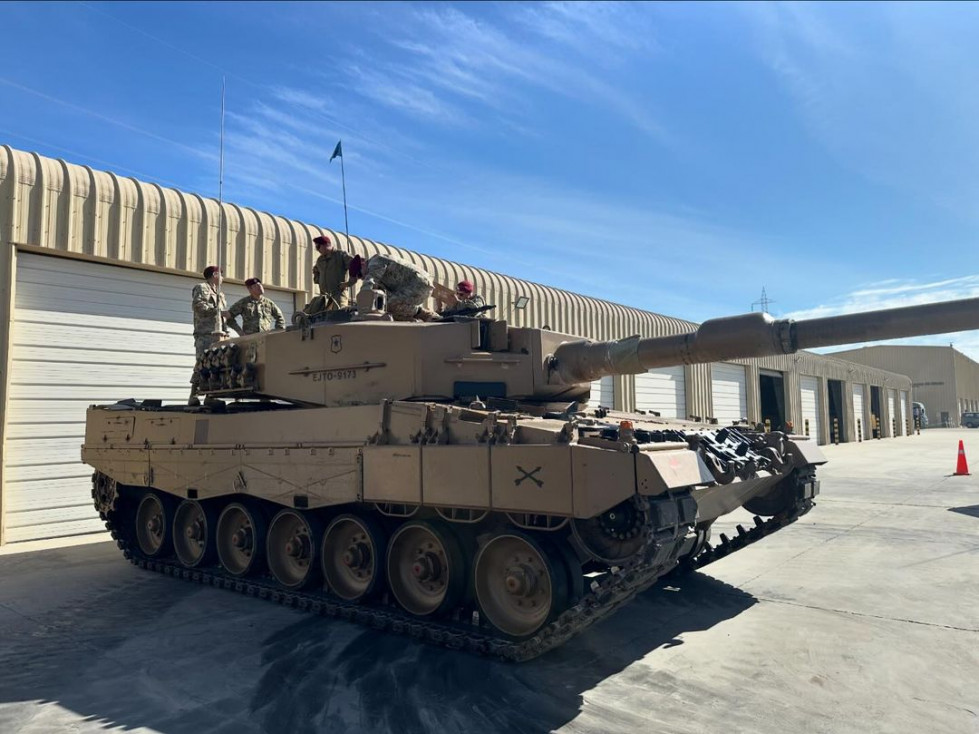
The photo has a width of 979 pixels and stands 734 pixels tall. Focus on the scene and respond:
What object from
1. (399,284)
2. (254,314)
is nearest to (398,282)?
(399,284)

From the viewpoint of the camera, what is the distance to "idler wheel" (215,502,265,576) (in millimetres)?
8734

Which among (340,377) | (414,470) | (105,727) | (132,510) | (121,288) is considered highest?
(121,288)

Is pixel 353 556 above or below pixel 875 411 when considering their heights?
below

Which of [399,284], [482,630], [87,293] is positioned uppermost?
[87,293]

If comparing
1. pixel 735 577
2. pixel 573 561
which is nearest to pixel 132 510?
pixel 573 561

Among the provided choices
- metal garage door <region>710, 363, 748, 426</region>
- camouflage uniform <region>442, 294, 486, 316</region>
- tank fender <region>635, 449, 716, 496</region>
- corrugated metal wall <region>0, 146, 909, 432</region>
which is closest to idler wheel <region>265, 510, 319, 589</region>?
camouflage uniform <region>442, 294, 486, 316</region>

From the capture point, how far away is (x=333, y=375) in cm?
834

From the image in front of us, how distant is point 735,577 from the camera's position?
921 cm

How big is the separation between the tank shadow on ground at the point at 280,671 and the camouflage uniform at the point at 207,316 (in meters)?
3.86

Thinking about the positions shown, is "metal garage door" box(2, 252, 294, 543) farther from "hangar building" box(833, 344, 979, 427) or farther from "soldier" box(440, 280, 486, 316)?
"hangar building" box(833, 344, 979, 427)

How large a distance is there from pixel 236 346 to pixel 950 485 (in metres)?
18.3

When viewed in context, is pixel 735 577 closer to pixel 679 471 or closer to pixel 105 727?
pixel 679 471

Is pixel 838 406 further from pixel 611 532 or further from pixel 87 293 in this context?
pixel 611 532

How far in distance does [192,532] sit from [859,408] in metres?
47.6
